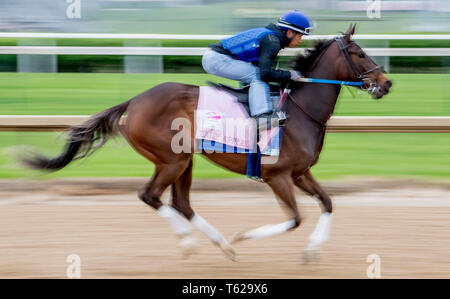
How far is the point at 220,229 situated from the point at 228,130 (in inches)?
47.4

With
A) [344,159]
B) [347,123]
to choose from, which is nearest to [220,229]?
[347,123]

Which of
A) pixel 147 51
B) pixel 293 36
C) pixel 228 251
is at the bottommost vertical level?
pixel 228 251

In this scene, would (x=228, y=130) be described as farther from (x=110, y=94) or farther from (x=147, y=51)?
(x=110, y=94)

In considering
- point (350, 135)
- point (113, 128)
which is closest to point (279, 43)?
point (113, 128)

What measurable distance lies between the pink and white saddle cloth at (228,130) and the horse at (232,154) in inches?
2.6

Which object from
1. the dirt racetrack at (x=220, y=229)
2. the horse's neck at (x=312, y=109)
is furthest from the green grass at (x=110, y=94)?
the horse's neck at (x=312, y=109)

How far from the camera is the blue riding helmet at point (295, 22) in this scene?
199 inches

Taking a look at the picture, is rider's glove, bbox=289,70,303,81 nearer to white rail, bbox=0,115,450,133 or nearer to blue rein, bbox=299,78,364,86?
blue rein, bbox=299,78,364,86

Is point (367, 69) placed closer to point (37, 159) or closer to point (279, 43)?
point (279, 43)

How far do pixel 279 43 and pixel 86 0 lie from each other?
29.9 ft

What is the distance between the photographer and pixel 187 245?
498 centimetres

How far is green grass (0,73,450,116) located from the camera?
34.1ft

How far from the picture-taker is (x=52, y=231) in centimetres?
576

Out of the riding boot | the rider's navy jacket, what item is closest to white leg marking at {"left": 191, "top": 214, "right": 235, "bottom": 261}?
the riding boot
